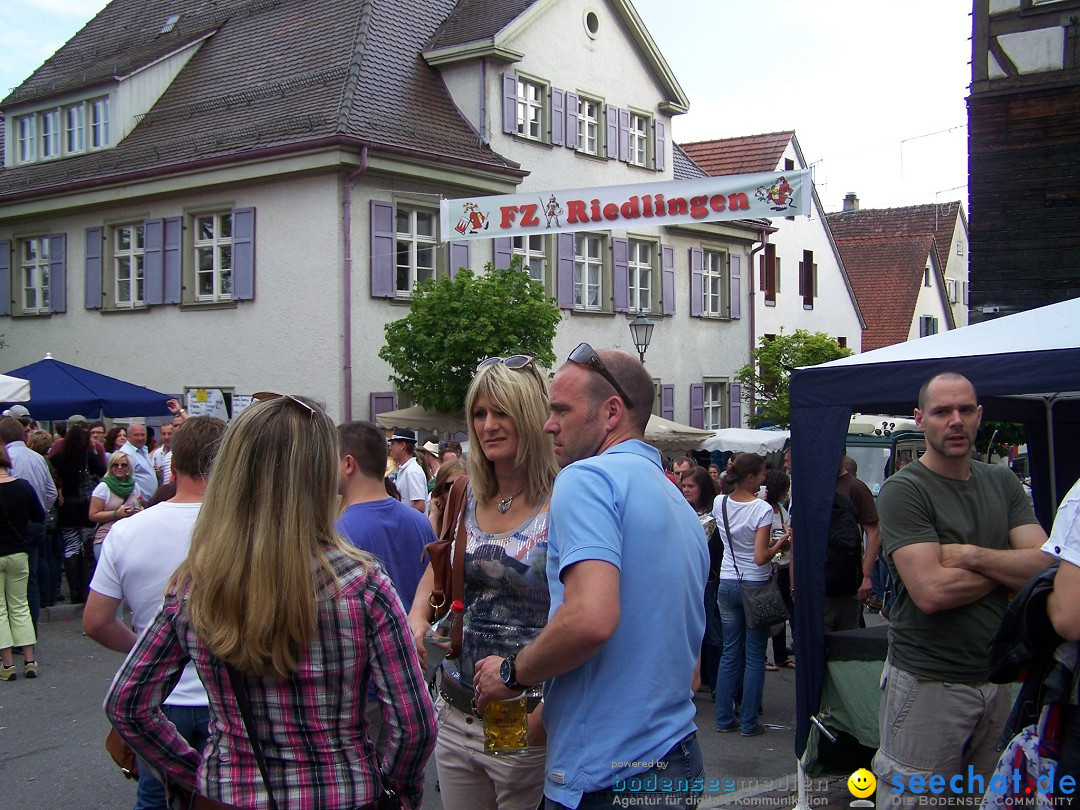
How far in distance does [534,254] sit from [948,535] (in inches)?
754

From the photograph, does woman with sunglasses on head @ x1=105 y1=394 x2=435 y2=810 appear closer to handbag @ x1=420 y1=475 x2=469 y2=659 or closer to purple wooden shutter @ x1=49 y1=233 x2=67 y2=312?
handbag @ x1=420 y1=475 x2=469 y2=659

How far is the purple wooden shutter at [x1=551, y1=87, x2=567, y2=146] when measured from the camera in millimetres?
22578

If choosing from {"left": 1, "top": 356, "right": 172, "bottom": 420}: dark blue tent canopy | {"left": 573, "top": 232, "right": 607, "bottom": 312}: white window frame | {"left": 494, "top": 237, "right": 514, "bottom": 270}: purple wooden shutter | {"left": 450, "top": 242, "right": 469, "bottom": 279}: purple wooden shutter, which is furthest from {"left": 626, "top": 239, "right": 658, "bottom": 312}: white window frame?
{"left": 1, "top": 356, "right": 172, "bottom": 420}: dark blue tent canopy

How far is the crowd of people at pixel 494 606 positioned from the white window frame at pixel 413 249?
1490 cm

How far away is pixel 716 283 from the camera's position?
28.8m

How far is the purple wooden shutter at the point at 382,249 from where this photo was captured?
744 inches

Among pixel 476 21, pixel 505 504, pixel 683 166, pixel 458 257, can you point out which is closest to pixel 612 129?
pixel 476 21

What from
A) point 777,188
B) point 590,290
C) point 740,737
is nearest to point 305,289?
point 590,290

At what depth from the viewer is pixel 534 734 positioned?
307cm

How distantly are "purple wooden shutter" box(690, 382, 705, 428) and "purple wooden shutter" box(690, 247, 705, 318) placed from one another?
176 cm

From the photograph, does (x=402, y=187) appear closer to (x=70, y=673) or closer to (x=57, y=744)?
(x=70, y=673)

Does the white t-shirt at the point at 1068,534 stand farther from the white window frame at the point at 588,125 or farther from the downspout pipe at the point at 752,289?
the downspout pipe at the point at 752,289

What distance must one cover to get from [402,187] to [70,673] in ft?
41.0

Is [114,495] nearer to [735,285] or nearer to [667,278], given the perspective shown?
[667,278]
